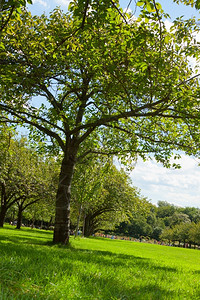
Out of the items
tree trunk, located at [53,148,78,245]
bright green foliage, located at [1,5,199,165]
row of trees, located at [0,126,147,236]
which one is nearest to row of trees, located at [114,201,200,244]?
row of trees, located at [0,126,147,236]

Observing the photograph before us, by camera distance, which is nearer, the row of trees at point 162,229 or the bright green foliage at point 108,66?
the bright green foliage at point 108,66

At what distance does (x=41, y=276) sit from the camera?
400cm

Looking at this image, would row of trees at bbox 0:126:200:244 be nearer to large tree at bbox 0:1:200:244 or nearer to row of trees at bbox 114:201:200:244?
large tree at bbox 0:1:200:244

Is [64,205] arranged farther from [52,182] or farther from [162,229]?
[162,229]

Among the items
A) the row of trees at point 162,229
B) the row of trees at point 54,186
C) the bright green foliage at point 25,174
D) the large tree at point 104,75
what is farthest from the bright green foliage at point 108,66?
the row of trees at point 162,229

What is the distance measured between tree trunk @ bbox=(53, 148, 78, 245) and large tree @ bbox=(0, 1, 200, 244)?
44mm

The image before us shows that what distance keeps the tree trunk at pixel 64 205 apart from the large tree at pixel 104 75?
0.04 meters

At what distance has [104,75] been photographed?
33.2 ft

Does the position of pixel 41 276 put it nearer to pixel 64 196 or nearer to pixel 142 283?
pixel 142 283

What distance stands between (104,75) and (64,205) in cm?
592

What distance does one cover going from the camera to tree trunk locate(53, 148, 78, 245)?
1179cm

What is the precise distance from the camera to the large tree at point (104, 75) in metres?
8.14

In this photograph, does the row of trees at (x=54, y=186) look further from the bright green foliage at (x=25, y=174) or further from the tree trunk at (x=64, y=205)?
the tree trunk at (x=64, y=205)

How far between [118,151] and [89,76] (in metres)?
4.14
